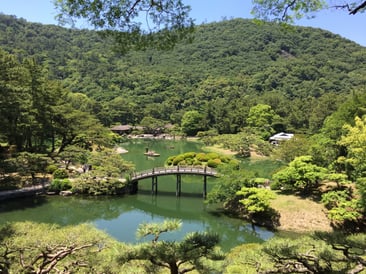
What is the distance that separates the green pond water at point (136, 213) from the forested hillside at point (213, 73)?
26.0 m

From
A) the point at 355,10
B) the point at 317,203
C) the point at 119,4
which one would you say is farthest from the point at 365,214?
the point at 119,4

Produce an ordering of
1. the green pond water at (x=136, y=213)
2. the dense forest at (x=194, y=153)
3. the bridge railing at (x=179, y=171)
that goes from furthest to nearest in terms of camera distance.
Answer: the bridge railing at (x=179, y=171)
the green pond water at (x=136, y=213)
the dense forest at (x=194, y=153)

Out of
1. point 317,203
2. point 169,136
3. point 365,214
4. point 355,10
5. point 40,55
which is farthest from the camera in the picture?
point 40,55

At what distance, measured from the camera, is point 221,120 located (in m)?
51.3

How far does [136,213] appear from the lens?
1961cm

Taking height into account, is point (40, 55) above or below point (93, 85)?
above

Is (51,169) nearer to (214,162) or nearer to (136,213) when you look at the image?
(136,213)

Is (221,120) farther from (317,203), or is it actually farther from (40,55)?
(40,55)

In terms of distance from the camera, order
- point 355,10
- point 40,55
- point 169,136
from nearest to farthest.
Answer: point 355,10
point 169,136
point 40,55

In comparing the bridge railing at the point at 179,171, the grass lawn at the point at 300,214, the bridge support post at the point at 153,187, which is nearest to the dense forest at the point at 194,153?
the grass lawn at the point at 300,214

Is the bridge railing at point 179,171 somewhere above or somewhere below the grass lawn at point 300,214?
above

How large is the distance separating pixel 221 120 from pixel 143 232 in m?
45.5

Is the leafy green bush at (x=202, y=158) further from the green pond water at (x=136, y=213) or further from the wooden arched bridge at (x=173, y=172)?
the wooden arched bridge at (x=173, y=172)

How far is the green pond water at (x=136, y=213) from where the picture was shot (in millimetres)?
16250
